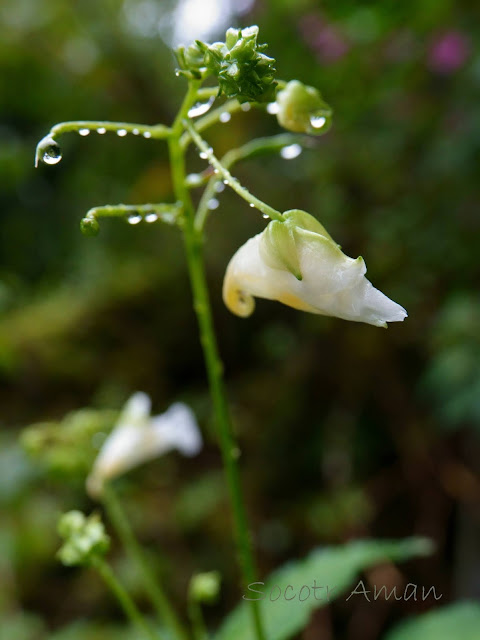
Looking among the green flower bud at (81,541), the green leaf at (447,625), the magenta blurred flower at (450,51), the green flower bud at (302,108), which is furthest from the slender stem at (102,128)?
the magenta blurred flower at (450,51)

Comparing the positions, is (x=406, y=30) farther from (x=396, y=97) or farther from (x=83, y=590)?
(x=83, y=590)

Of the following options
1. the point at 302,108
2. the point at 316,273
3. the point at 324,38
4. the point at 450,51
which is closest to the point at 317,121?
the point at 302,108

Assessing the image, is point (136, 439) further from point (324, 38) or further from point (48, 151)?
point (324, 38)

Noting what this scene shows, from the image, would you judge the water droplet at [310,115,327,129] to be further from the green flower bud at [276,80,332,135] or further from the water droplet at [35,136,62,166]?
the water droplet at [35,136,62,166]

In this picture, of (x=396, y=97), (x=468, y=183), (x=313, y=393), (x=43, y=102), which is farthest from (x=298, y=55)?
(x=313, y=393)

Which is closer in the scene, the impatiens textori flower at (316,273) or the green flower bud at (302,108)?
the impatiens textori flower at (316,273)

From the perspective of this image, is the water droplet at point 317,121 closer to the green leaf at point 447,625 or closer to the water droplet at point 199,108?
the water droplet at point 199,108
